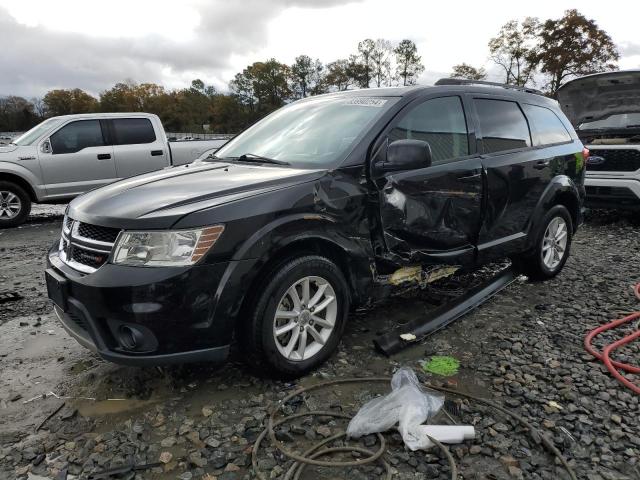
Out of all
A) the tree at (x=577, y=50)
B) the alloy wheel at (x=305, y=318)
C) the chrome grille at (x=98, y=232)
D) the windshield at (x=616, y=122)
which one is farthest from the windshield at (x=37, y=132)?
the tree at (x=577, y=50)

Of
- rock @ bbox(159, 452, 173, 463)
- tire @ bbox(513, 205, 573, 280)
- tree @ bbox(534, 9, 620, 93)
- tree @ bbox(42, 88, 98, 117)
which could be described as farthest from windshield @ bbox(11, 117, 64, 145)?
tree @ bbox(42, 88, 98, 117)

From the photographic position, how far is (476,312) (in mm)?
4047

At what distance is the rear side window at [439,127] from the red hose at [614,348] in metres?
1.64

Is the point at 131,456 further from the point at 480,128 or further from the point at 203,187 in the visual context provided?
the point at 480,128

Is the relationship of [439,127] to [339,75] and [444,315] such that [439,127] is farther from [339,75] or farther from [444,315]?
[339,75]

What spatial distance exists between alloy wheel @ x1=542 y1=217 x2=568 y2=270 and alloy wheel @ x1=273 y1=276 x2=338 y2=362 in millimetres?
2703

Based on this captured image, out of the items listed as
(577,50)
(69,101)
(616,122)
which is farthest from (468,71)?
(69,101)

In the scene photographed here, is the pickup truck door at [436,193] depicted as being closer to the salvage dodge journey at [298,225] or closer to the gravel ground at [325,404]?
the salvage dodge journey at [298,225]

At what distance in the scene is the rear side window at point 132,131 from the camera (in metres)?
8.83

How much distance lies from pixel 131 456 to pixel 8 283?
11.5ft

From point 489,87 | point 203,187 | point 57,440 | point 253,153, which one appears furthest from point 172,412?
point 489,87

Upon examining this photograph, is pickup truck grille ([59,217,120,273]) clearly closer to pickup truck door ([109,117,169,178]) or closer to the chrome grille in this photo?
the chrome grille

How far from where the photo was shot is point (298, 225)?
2.75 m

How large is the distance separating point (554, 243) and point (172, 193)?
385 cm
